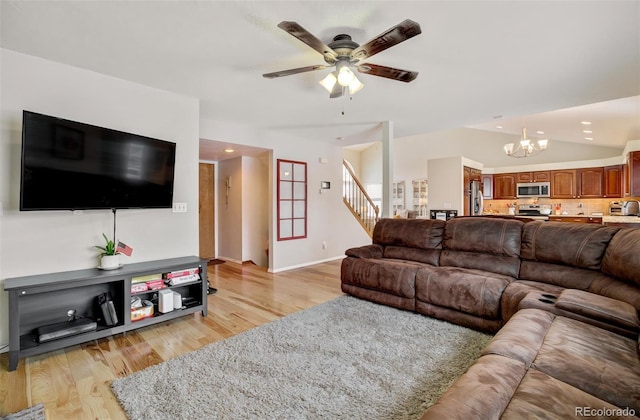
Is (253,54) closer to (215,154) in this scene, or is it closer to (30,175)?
(30,175)

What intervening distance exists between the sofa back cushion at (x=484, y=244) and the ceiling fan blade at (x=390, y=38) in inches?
87.0

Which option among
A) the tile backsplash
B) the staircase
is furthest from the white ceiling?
the tile backsplash

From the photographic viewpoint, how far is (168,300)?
2.81m

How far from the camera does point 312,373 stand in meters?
1.98

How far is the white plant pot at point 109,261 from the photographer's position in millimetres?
2559

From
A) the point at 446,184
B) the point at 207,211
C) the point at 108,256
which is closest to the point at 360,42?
the point at 108,256

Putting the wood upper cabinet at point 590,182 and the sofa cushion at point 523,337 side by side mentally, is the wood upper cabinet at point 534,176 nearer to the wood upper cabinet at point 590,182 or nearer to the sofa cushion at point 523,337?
the wood upper cabinet at point 590,182

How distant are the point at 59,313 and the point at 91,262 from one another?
1.51 feet

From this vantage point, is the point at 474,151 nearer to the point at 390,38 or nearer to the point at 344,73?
the point at 344,73

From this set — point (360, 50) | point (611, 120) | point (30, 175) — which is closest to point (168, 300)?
point (30, 175)

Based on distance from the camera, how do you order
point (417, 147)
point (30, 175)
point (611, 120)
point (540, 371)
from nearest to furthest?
point (540, 371) < point (30, 175) < point (611, 120) < point (417, 147)

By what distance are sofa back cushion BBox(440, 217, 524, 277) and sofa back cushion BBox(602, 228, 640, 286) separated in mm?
687

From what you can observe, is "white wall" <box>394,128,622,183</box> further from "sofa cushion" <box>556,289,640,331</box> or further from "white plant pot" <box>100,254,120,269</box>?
"white plant pot" <box>100,254,120,269</box>

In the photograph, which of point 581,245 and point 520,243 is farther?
point 520,243
